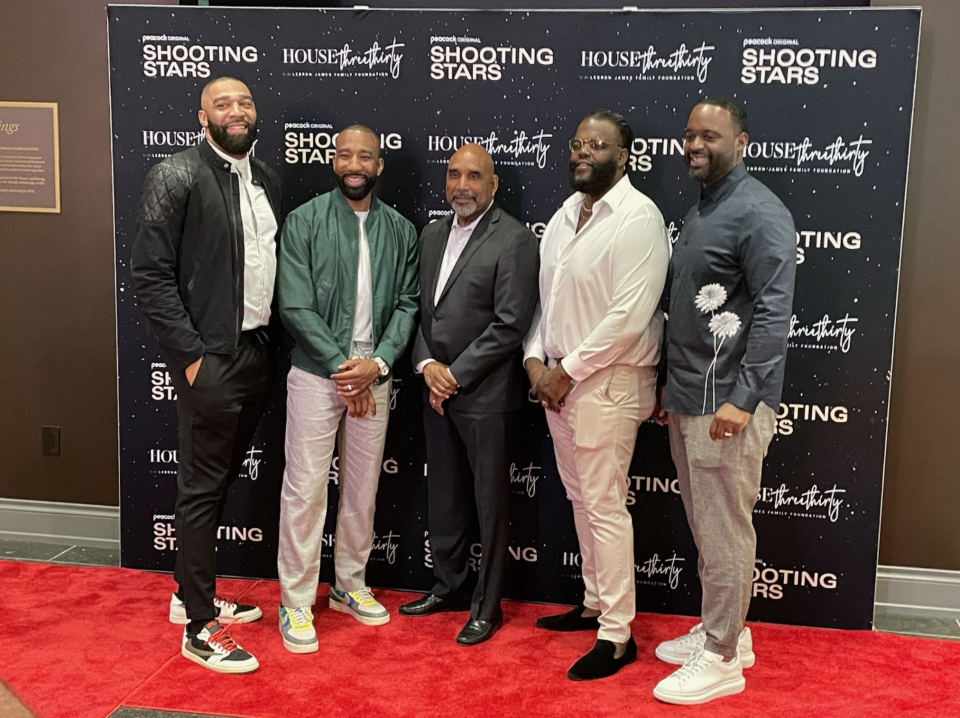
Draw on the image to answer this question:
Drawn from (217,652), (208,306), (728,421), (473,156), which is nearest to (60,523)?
(217,652)

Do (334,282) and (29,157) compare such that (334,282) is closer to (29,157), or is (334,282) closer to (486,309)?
(486,309)

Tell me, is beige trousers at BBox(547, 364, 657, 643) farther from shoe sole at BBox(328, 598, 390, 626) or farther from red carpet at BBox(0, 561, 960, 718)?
shoe sole at BBox(328, 598, 390, 626)

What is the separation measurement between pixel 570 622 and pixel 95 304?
255 centimetres

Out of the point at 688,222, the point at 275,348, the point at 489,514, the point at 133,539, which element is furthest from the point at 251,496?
the point at 688,222

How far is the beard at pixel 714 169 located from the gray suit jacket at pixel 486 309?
677 mm

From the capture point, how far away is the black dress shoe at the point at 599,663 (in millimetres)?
3203

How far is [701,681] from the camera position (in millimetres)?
3082

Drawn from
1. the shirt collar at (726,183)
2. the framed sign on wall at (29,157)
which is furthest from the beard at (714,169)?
the framed sign on wall at (29,157)

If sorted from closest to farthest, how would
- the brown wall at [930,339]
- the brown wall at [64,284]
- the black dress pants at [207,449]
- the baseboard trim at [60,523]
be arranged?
the black dress pants at [207,449]
the brown wall at [930,339]
the brown wall at [64,284]
the baseboard trim at [60,523]

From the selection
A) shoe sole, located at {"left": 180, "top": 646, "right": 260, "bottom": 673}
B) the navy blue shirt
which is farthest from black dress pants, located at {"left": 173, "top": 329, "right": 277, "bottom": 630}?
the navy blue shirt

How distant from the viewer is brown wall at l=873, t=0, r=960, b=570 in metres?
3.61

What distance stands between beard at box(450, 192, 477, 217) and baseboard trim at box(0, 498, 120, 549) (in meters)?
2.26

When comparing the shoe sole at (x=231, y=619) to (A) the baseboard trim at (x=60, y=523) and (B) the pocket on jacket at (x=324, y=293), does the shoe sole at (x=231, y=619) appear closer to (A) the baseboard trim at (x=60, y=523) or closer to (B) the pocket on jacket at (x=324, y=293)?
(A) the baseboard trim at (x=60, y=523)

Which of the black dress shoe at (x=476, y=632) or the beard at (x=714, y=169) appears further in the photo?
the black dress shoe at (x=476, y=632)
